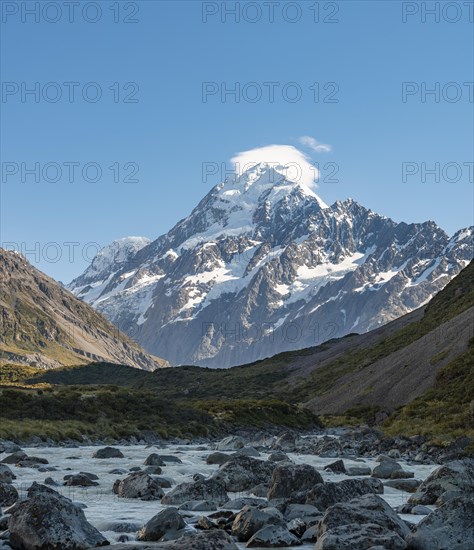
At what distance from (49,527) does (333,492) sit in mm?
10457

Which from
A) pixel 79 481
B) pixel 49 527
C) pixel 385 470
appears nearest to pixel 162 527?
pixel 49 527

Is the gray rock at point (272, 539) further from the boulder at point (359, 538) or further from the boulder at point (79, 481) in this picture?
the boulder at point (79, 481)

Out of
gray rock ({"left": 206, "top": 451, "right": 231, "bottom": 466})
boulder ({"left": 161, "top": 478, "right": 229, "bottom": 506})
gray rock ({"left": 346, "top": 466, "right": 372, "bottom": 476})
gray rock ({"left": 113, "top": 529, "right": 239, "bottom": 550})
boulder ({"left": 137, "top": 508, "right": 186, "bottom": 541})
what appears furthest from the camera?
gray rock ({"left": 206, "top": 451, "right": 231, "bottom": 466})

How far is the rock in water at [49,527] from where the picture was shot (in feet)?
55.6

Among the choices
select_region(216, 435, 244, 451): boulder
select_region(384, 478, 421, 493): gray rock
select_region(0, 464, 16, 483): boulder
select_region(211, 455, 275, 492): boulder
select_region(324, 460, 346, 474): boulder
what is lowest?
select_region(216, 435, 244, 451): boulder

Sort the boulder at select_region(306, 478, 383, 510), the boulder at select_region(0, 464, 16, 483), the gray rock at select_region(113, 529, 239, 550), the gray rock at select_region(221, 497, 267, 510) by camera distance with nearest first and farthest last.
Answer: the gray rock at select_region(113, 529, 239, 550)
the boulder at select_region(306, 478, 383, 510)
the gray rock at select_region(221, 497, 267, 510)
the boulder at select_region(0, 464, 16, 483)

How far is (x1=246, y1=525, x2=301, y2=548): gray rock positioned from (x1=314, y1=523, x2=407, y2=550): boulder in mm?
1631

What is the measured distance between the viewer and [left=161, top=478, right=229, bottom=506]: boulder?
25625mm

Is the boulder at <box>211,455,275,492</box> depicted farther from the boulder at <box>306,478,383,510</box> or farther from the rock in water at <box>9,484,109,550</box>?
the rock in water at <box>9,484,109,550</box>

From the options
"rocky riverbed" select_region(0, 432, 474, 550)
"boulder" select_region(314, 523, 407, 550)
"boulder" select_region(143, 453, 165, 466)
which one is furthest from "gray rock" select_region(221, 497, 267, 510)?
"boulder" select_region(143, 453, 165, 466)

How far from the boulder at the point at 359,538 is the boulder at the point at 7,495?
12386 millimetres

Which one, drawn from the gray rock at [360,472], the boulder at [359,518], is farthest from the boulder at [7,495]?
the gray rock at [360,472]

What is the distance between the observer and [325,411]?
10631 centimetres

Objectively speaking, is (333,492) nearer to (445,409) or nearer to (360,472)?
(360,472)
